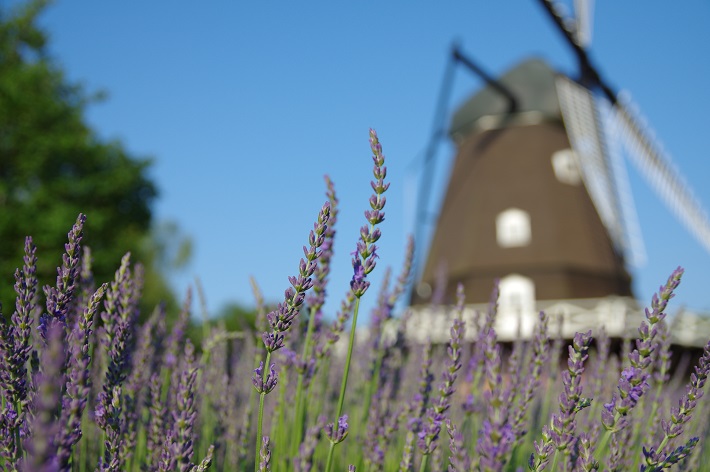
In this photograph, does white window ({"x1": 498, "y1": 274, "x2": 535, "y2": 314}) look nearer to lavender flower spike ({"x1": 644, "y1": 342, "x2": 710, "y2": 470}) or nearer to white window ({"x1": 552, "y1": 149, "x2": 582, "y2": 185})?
white window ({"x1": 552, "y1": 149, "x2": 582, "y2": 185})

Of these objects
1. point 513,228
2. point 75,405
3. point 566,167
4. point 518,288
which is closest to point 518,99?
point 566,167

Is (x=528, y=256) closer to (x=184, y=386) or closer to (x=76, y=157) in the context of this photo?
(x=76, y=157)

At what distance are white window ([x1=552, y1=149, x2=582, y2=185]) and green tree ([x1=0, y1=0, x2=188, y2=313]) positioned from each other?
12757 millimetres

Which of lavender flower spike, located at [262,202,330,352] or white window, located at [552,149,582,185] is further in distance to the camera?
white window, located at [552,149,582,185]

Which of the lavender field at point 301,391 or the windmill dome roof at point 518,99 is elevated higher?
the windmill dome roof at point 518,99

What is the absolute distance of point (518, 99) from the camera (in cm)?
2016

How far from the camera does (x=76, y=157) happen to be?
73.1ft

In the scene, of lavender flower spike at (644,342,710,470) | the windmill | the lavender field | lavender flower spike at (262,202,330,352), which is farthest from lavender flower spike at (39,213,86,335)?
the windmill

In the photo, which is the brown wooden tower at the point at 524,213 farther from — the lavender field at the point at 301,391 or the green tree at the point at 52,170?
the lavender field at the point at 301,391

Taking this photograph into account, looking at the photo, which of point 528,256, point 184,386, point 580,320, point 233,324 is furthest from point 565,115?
point 184,386

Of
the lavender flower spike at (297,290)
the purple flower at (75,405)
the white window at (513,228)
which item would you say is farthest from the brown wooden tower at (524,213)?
the purple flower at (75,405)

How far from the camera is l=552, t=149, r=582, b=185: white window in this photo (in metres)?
19.0

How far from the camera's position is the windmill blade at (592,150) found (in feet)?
63.4

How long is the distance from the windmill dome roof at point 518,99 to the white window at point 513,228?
3203mm
